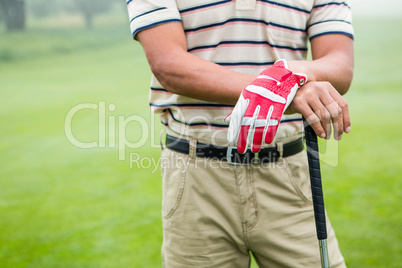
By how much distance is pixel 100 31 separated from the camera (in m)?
13.0

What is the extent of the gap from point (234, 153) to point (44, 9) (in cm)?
1200

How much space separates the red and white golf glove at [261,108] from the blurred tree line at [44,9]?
11.5 metres

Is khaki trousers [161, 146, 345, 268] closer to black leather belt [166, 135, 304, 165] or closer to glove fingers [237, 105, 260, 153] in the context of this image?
black leather belt [166, 135, 304, 165]

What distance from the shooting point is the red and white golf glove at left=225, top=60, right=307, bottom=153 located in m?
0.95

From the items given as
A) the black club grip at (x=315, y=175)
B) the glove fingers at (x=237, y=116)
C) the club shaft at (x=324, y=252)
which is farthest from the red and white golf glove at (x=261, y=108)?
the club shaft at (x=324, y=252)

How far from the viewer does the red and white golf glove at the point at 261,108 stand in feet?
3.11

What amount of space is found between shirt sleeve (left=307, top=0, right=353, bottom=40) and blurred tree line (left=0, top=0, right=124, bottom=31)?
11313 millimetres

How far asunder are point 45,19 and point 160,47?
39.1ft

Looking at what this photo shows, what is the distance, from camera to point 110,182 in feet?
14.7

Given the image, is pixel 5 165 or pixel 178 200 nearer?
pixel 178 200

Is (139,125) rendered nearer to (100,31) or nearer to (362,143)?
(362,143)

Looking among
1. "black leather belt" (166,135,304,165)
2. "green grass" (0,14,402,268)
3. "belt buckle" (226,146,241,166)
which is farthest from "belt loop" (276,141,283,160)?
"green grass" (0,14,402,268)

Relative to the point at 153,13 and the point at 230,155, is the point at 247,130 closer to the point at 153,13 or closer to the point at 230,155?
the point at 230,155

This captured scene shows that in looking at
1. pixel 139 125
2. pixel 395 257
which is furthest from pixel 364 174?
pixel 139 125
